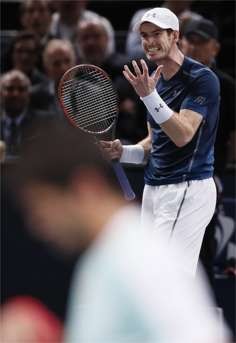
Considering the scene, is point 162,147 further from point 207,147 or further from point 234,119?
point 234,119

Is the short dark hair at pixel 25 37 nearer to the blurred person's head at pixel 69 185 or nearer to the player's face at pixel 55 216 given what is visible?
the blurred person's head at pixel 69 185

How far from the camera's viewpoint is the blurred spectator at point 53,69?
7.78 meters

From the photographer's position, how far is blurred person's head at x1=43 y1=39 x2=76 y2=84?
778cm

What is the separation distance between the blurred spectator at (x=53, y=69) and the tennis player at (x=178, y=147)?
2.52 meters

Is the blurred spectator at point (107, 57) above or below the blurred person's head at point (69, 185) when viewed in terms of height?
above

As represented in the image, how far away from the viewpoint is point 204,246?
6762 mm

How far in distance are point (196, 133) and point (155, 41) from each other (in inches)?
20.4

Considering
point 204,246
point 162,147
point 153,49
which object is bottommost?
point 204,246

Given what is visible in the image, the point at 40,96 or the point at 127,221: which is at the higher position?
the point at 40,96

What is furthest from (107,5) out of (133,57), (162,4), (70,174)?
(70,174)

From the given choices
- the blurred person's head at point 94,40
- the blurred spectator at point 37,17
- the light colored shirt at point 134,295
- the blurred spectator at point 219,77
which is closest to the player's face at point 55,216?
the light colored shirt at point 134,295

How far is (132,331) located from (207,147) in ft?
3.85

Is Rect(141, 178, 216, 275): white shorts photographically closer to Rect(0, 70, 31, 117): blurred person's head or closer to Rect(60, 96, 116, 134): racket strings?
Rect(60, 96, 116, 134): racket strings

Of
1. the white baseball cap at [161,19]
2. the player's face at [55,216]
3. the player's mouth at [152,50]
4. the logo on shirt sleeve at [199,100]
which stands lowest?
the player's face at [55,216]
